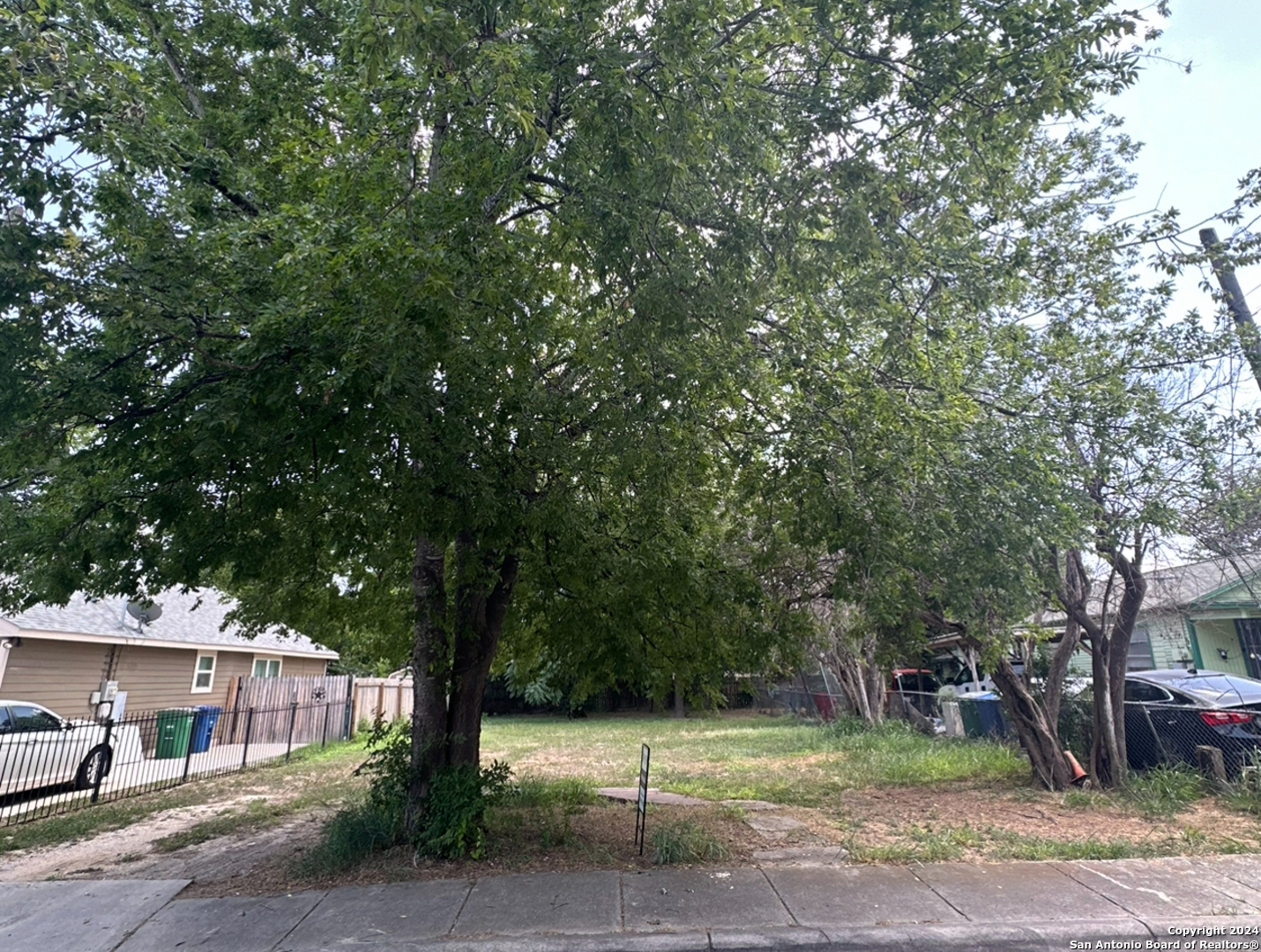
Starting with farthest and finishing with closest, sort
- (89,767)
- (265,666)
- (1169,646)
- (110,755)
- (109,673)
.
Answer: (265,666)
(1169,646)
(109,673)
(89,767)
(110,755)

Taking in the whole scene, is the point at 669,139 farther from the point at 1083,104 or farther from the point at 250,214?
the point at 250,214

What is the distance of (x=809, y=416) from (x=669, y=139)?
10.5 feet

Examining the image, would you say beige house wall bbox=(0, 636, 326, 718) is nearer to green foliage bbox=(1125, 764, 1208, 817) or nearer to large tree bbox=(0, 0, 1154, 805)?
large tree bbox=(0, 0, 1154, 805)

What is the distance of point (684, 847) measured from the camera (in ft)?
21.8

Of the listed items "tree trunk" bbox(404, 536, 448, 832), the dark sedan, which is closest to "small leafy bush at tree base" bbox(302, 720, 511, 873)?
"tree trunk" bbox(404, 536, 448, 832)

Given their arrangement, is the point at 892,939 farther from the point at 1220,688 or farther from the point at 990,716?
the point at 990,716

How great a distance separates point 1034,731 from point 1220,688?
276cm

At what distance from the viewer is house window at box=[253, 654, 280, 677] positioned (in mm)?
21388

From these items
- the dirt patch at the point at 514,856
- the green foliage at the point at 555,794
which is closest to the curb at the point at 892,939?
the dirt patch at the point at 514,856

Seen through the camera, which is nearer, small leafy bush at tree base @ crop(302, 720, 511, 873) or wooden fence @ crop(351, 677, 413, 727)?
small leafy bush at tree base @ crop(302, 720, 511, 873)

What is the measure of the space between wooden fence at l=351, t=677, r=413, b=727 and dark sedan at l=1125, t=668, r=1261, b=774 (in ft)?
55.4

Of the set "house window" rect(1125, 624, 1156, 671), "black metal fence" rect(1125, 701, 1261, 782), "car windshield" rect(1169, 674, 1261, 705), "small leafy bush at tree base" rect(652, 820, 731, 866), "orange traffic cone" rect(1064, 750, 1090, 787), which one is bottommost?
"small leafy bush at tree base" rect(652, 820, 731, 866)

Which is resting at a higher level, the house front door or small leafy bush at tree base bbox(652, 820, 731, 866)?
the house front door

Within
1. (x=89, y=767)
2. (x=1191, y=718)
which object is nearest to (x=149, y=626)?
(x=89, y=767)
